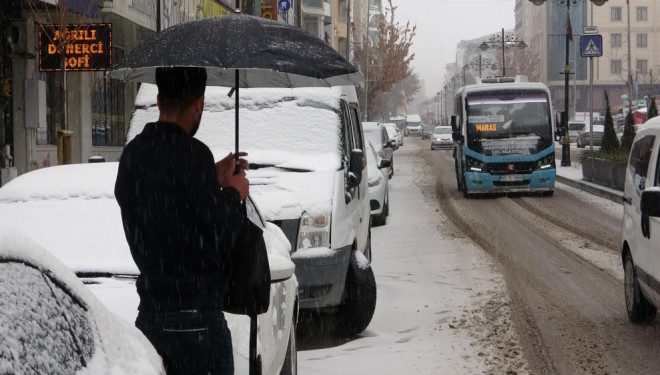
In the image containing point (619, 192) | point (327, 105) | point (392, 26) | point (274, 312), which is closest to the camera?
point (274, 312)

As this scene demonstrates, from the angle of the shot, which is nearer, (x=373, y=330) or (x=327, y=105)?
(x=373, y=330)

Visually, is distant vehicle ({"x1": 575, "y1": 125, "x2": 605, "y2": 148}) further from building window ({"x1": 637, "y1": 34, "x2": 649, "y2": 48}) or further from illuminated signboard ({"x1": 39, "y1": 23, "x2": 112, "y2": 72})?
building window ({"x1": 637, "y1": 34, "x2": 649, "y2": 48})

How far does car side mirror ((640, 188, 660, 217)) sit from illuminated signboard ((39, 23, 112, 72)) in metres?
13.5

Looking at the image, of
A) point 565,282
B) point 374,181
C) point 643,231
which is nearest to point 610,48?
point 374,181

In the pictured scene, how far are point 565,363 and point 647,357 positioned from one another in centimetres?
64

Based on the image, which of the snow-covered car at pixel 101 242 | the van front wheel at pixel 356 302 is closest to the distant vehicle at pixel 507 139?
the van front wheel at pixel 356 302

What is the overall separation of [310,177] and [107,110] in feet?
60.3

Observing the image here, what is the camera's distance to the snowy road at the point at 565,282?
299 inches

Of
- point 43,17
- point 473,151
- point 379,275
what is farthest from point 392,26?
point 379,275

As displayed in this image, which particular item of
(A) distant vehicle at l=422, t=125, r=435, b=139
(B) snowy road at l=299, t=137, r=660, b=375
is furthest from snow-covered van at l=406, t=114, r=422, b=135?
(B) snowy road at l=299, t=137, r=660, b=375

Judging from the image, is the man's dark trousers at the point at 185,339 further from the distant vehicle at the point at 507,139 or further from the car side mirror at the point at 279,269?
the distant vehicle at the point at 507,139

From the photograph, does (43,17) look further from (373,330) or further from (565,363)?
(565,363)

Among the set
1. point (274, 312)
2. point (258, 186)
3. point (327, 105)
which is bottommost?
point (274, 312)

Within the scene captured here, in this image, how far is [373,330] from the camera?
877 cm
